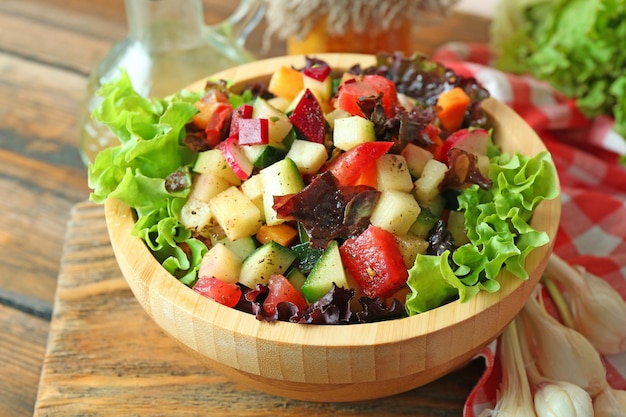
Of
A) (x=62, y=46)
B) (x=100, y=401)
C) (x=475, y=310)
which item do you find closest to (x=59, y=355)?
(x=100, y=401)

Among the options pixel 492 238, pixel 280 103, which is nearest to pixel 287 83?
pixel 280 103

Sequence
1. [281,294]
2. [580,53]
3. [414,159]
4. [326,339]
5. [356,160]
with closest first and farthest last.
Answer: [326,339], [281,294], [356,160], [414,159], [580,53]

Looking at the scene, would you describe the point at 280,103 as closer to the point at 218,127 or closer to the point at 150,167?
the point at 218,127

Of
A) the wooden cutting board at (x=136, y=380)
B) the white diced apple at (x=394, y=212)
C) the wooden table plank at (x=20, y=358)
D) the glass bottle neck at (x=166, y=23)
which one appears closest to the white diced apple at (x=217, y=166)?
the white diced apple at (x=394, y=212)

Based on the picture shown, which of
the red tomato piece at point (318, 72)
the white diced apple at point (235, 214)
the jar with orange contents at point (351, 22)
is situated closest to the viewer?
the white diced apple at point (235, 214)

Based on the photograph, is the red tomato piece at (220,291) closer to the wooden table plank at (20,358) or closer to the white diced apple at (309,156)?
the white diced apple at (309,156)

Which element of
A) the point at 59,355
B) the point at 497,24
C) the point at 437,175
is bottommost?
the point at 59,355

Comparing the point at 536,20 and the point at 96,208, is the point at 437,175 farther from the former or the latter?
the point at 536,20
